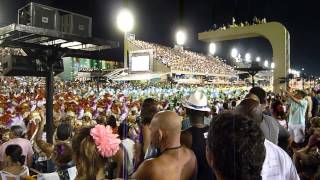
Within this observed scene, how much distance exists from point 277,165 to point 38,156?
4158 millimetres

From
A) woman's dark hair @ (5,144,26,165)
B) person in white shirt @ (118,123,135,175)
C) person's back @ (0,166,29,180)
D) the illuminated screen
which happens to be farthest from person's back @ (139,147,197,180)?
the illuminated screen

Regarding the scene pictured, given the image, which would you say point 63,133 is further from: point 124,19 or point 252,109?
point 124,19

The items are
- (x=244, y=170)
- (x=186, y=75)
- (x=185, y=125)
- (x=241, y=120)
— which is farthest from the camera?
(x=186, y=75)

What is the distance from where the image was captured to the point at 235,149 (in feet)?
4.86

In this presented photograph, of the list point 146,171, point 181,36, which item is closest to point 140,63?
point 181,36

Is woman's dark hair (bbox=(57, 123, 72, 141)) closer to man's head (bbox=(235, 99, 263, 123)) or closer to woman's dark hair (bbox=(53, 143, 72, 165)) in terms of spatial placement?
woman's dark hair (bbox=(53, 143, 72, 165))

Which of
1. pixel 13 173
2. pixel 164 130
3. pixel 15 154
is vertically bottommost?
pixel 13 173

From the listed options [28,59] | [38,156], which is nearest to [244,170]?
[38,156]

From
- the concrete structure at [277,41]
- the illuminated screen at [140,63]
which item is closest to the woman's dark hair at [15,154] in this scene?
the concrete structure at [277,41]

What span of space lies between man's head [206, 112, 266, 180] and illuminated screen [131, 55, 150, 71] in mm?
30105

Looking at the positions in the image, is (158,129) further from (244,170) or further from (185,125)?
(185,125)

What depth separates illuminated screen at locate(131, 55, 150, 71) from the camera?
105 ft

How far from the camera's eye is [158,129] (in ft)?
8.87

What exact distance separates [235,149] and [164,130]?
1.24 m
